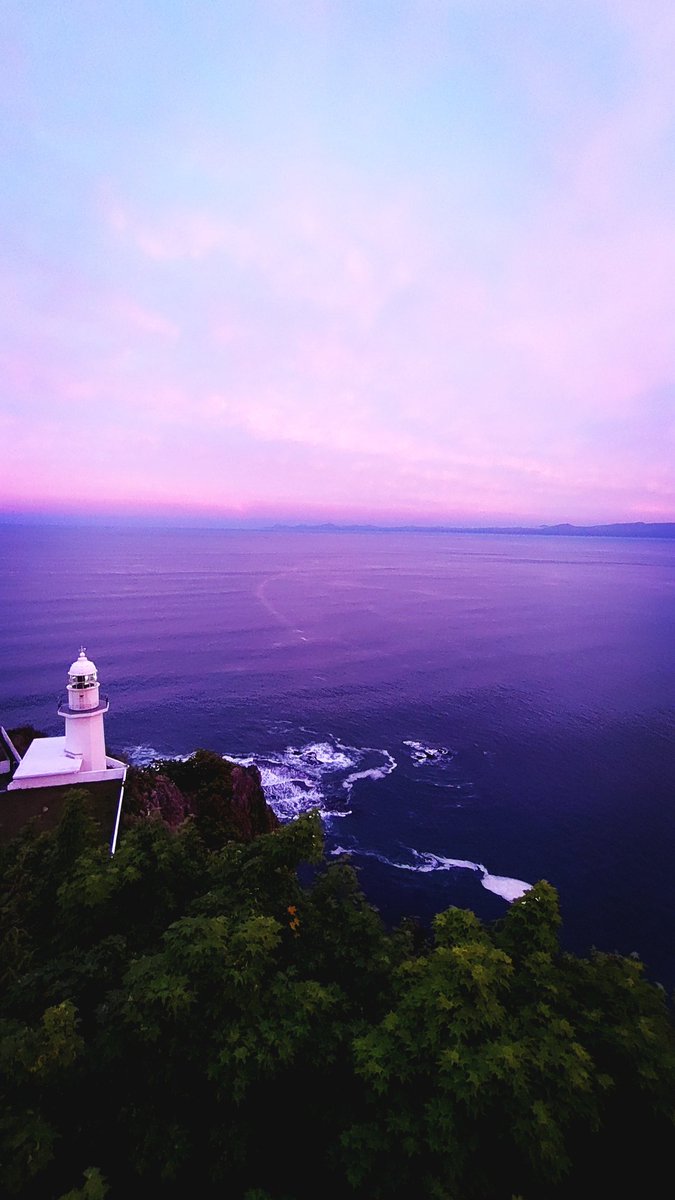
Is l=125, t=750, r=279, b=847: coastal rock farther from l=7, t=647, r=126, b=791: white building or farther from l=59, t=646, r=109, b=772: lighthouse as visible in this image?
l=59, t=646, r=109, b=772: lighthouse

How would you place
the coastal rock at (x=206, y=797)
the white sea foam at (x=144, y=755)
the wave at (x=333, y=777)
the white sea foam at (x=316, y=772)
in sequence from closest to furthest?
the coastal rock at (x=206, y=797), the wave at (x=333, y=777), the white sea foam at (x=316, y=772), the white sea foam at (x=144, y=755)

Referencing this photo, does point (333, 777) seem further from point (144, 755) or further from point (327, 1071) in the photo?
point (327, 1071)

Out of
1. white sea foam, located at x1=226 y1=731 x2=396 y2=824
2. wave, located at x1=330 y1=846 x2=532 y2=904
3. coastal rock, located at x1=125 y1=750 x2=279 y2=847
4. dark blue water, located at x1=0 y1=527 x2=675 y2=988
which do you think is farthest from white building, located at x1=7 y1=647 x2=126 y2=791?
wave, located at x1=330 y1=846 x2=532 y2=904

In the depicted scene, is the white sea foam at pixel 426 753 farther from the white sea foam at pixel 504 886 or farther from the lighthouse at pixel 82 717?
the lighthouse at pixel 82 717

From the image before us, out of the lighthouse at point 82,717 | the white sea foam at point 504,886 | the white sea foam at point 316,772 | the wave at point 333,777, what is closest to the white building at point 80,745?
the lighthouse at point 82,717

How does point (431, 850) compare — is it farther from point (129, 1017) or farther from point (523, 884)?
point (129, 1017)

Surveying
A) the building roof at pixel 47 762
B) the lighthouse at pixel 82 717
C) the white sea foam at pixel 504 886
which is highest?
the lighthouse at pixel 82 717

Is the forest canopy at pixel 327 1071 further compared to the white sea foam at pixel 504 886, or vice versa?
the white sea foam at pixel 504 886

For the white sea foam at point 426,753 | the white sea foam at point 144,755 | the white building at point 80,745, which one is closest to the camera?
the white building at point 80,745
